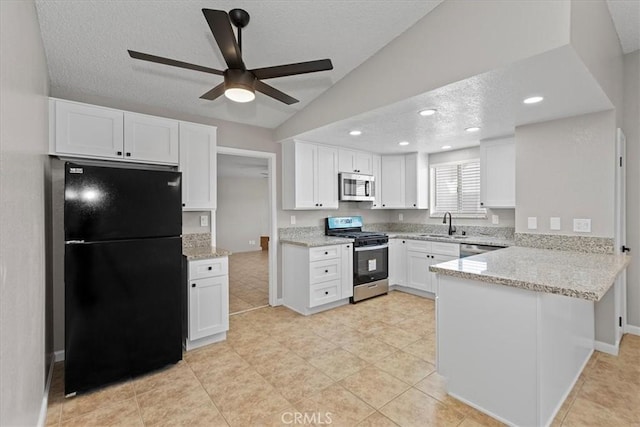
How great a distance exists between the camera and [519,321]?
68.7 inches

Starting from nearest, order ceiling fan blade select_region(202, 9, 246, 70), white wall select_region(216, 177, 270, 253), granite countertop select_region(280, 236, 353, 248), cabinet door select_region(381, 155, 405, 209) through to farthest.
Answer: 1. ceiling fan blade select_region(202, 9, 246, 70)
2. granite countertop select_region(280, 236, 353, 248)
3. cabinet door select_region(381, 155, 405, 209)
4. white wall select_region(216, 177, 270, 253)

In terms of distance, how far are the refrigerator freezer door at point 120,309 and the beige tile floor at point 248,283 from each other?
1440mm

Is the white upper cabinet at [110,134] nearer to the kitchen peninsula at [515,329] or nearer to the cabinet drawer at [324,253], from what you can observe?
the cabinet drawer at [324,253]

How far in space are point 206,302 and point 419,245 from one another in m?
3.04

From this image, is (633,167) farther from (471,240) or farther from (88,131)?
(88,131)

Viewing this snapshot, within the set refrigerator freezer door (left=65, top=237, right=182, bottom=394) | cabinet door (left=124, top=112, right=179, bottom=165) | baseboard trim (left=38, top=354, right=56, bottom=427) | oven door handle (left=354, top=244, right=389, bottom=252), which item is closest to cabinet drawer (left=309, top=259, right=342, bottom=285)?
oven door handle (left=354, top=244, right=389, bottom=252)

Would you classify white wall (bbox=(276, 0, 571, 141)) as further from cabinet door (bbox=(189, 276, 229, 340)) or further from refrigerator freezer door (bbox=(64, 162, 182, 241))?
cabinet door (bbox=(189, 276, 229, 340))

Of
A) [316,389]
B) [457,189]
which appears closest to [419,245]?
[457,189]

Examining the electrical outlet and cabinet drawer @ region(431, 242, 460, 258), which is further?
cabinet drawer @ region(431, 242, 460, 258)

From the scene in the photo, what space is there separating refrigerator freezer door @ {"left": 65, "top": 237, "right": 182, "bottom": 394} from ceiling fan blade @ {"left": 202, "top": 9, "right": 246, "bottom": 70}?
1.57 m

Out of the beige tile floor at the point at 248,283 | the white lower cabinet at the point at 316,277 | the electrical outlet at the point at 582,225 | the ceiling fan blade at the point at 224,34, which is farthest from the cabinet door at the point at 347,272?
the ceiling fan blade at the point at 224,34

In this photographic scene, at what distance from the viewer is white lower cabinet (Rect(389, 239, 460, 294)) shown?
13.4 feet

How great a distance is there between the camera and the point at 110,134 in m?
2.65

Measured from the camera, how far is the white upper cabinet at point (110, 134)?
242 centimetres
